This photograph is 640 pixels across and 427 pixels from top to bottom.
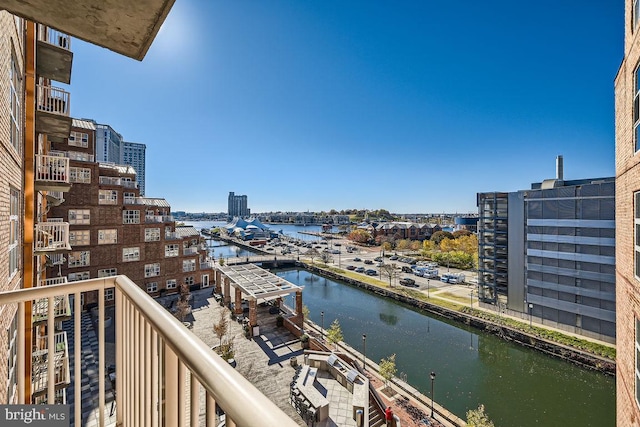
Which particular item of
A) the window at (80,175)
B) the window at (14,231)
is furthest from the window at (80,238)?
the window at (14,231)

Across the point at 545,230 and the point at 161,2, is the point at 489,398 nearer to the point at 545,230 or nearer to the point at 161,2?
the point at 545,230

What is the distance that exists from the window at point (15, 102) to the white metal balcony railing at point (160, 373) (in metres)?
3.69

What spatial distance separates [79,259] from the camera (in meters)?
15.7

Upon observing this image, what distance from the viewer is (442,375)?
1355 cm

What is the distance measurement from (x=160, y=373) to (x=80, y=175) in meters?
18.9

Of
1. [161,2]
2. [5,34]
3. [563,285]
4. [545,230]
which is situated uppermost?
[5,34]

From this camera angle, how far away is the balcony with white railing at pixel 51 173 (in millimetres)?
5871

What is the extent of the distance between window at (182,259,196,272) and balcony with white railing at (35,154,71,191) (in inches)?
569

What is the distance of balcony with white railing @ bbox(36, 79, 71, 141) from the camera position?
5836 millimetres

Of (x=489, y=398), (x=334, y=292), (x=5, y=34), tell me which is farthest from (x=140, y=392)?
(x=334, y=292)

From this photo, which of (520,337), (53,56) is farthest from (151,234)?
(520,337)

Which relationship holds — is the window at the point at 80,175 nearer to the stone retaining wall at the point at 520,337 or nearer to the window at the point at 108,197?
the window at the point at 108,197

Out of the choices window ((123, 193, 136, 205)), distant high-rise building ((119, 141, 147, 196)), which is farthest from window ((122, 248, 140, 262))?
distant high-rise building ((119, 141, 147, 196))

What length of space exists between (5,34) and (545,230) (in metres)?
22.7
